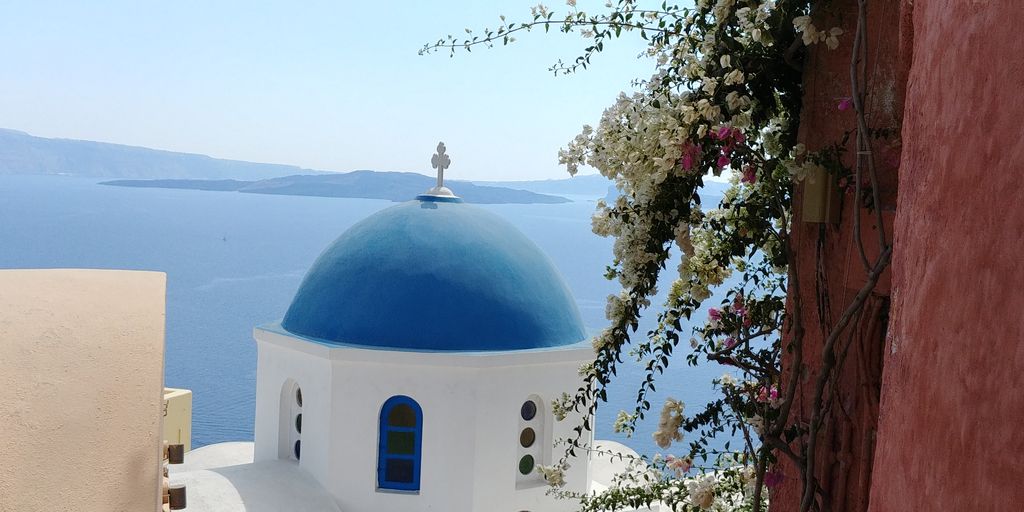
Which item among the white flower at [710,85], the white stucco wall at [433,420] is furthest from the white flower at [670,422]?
the white stucco wall at [433,420]

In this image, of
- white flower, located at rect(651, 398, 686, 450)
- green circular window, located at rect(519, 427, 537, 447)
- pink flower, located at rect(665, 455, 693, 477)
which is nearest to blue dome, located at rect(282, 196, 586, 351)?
green circular window, located at rect(519, 427, 537, 447)

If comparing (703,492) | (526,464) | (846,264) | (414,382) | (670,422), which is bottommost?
(526,464)

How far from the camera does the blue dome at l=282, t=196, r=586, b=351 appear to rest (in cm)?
961

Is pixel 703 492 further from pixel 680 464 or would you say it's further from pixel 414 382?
pixel 414 382

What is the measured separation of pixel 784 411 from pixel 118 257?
87845mm

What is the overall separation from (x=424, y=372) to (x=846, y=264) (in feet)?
21.7

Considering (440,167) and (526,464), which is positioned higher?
(440,167)

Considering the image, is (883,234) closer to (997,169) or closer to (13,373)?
(997,169)

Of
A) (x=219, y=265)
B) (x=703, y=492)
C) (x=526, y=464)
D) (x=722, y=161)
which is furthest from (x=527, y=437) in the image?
(x=219, y=265)

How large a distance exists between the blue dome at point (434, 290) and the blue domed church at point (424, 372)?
1 centimetres

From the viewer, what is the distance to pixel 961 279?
4.52 feet

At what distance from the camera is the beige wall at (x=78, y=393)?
3.84 metres

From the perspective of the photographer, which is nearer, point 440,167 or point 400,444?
point 400,444

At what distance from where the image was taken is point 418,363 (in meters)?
9.28
